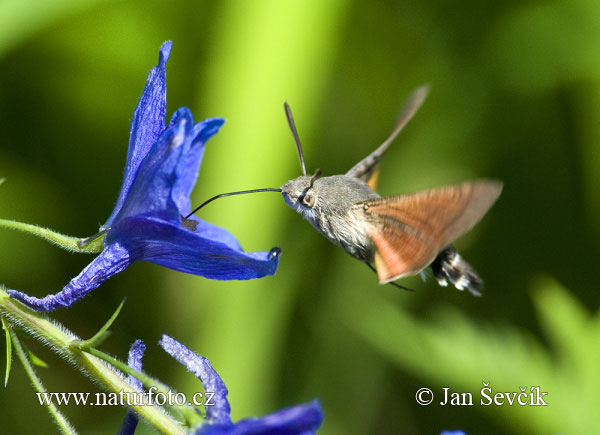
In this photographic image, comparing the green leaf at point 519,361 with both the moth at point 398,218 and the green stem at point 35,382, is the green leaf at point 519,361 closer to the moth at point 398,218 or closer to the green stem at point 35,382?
the moth at point 398,218

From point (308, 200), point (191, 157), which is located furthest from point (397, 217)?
point (191, 157)

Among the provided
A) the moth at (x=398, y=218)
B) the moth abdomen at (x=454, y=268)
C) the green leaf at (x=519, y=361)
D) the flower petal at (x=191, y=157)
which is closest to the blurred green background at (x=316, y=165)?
the green leaf at (x=519, y=361)

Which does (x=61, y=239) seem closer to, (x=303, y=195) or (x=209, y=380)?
(x=209, y=380)

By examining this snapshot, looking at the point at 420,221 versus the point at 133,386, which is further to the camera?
the point at 420,221

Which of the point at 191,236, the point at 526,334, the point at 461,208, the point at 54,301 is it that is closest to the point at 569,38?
the point at 526,334

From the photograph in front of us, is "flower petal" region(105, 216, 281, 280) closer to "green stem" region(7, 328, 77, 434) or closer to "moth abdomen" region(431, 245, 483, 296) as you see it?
"green stem" region(7, 328, 77, 434)

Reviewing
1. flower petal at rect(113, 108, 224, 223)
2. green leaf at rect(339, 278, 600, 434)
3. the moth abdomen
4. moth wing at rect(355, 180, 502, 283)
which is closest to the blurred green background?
green leaf at rect(339, 278, 600, 434)

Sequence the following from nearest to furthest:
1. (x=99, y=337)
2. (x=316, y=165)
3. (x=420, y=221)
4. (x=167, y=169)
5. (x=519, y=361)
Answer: (x=99, y=337)
(x=167, y=169)
(x=420, y=221)
(x=519, y=361)
(x=316, y=165)

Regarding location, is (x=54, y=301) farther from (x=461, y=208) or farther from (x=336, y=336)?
(x=336, y=336)
